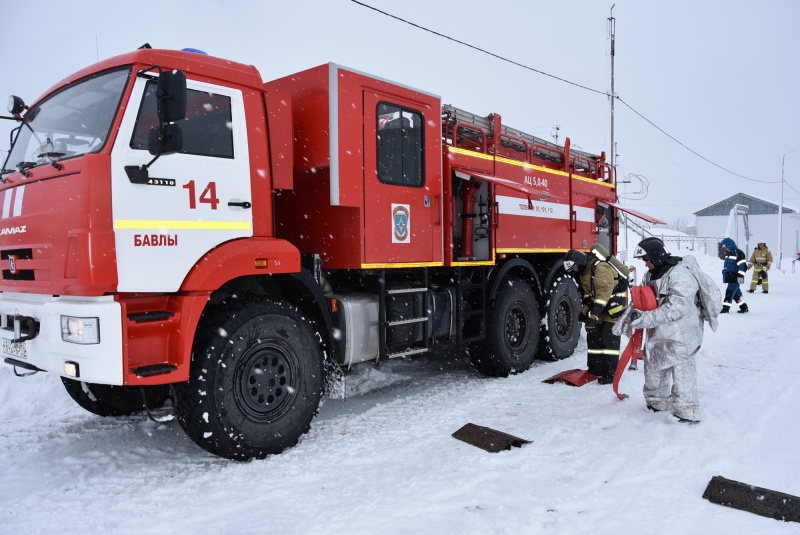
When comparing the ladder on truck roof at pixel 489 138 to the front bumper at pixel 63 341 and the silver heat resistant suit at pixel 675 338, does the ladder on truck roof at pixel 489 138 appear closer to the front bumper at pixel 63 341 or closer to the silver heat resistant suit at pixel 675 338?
the silver heat resistant suit at pixel 675 338

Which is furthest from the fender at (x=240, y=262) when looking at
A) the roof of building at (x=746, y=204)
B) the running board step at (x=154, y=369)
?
the roof of building at (x=746, y=204)

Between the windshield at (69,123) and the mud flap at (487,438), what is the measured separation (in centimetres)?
339

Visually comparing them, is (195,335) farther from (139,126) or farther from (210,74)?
(210,74)

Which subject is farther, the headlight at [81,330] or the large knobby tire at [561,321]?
the large knobby tire at [561,321]

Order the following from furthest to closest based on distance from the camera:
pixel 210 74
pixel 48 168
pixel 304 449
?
pixel 304 449 < pixel 210 74 < pixel 48 168

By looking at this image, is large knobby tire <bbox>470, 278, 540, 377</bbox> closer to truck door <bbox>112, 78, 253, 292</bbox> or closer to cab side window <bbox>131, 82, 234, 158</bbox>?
truck door <bbox>112, 78, 253, 292</bbox>

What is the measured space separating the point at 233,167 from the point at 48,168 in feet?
3.89

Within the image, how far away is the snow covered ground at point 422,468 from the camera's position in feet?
10.6

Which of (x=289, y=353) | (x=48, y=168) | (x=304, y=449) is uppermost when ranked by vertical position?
(x=48, y=168)

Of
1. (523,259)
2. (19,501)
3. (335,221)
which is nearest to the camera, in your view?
(19,501)

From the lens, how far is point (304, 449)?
4.45 meters

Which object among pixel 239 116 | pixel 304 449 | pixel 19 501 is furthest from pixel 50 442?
Result: pixel 239 116

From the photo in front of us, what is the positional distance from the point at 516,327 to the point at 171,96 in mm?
5005

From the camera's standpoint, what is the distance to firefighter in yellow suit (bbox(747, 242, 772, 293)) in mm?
16311
